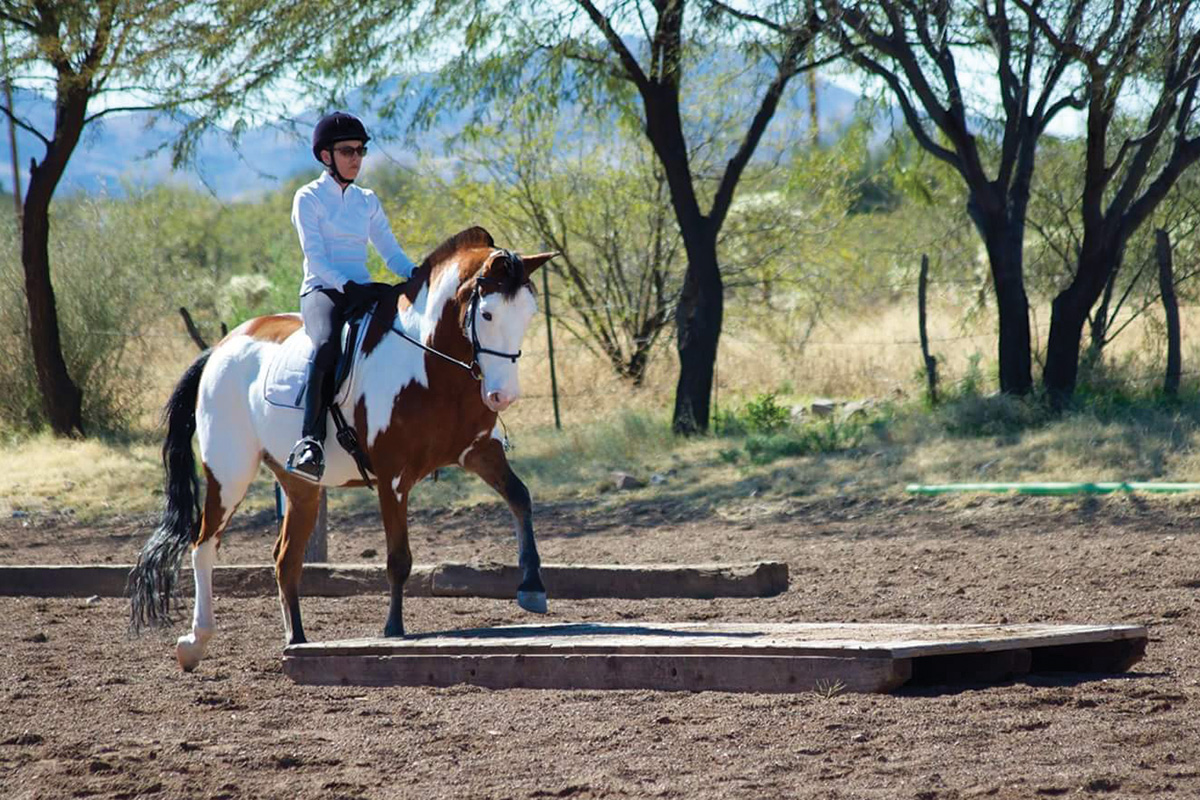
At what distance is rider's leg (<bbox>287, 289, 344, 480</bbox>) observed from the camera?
669cm

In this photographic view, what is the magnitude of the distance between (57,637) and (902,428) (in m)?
9.43

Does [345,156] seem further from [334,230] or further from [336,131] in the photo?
[334,230]

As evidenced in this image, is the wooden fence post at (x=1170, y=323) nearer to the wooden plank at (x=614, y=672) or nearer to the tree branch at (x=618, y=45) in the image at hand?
the tree branch at (x=618, y=45)

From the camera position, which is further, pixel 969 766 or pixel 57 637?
pixel 57 637

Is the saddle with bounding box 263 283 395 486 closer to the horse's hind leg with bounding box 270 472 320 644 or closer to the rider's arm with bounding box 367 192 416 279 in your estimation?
the rider's arm with bounding box 367 192 416 279

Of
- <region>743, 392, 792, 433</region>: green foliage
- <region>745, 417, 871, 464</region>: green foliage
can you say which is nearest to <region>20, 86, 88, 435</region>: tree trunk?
<region>743, 392, 792, 433</region>: green foliage

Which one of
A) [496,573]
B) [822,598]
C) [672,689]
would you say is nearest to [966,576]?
[822,598]

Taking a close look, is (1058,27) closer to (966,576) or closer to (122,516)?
(966,576)

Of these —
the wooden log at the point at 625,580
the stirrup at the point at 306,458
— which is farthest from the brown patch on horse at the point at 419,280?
the wooden log at the point at 625,580

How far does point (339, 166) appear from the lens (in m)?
6.91

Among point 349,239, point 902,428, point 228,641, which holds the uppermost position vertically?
point 349,239

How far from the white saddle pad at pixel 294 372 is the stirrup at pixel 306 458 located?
0.26 metres

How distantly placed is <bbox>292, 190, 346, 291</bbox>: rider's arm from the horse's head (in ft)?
3.34

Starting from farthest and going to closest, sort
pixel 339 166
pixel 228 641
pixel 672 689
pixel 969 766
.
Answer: pixel 228 641
pixel 339 166
pixel 672 689
pixel 969 766
